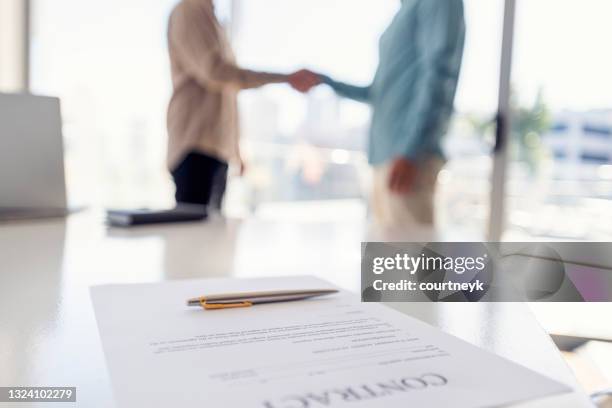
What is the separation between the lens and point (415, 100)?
1.47m

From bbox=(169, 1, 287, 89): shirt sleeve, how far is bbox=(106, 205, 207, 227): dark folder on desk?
2.41 feet

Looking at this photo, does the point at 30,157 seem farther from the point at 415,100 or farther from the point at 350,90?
the point at 350,90

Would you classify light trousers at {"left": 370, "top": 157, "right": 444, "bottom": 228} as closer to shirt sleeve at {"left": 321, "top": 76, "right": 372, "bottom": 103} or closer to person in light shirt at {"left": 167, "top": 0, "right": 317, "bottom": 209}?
shirt sleeve at {"left": 321, "top": 76, "right": 372, "bottom": 103}

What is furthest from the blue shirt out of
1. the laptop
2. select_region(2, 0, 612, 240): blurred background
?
the laptop

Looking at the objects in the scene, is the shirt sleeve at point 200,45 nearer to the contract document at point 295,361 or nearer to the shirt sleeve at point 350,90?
the shirt sleeve at point 350,90

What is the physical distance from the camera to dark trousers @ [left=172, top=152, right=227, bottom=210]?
181cm

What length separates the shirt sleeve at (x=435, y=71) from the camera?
138 centimetres

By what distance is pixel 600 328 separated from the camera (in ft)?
2.43

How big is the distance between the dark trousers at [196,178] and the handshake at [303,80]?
378 mm

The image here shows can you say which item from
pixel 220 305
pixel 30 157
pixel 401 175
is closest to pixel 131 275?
pixel 220 305

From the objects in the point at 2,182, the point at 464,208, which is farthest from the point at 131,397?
the point at 464,208

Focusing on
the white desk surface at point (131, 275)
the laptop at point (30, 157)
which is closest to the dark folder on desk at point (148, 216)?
the white desk surface at point (131, 275)

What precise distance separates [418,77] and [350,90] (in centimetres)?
41

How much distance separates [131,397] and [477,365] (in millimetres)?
221
